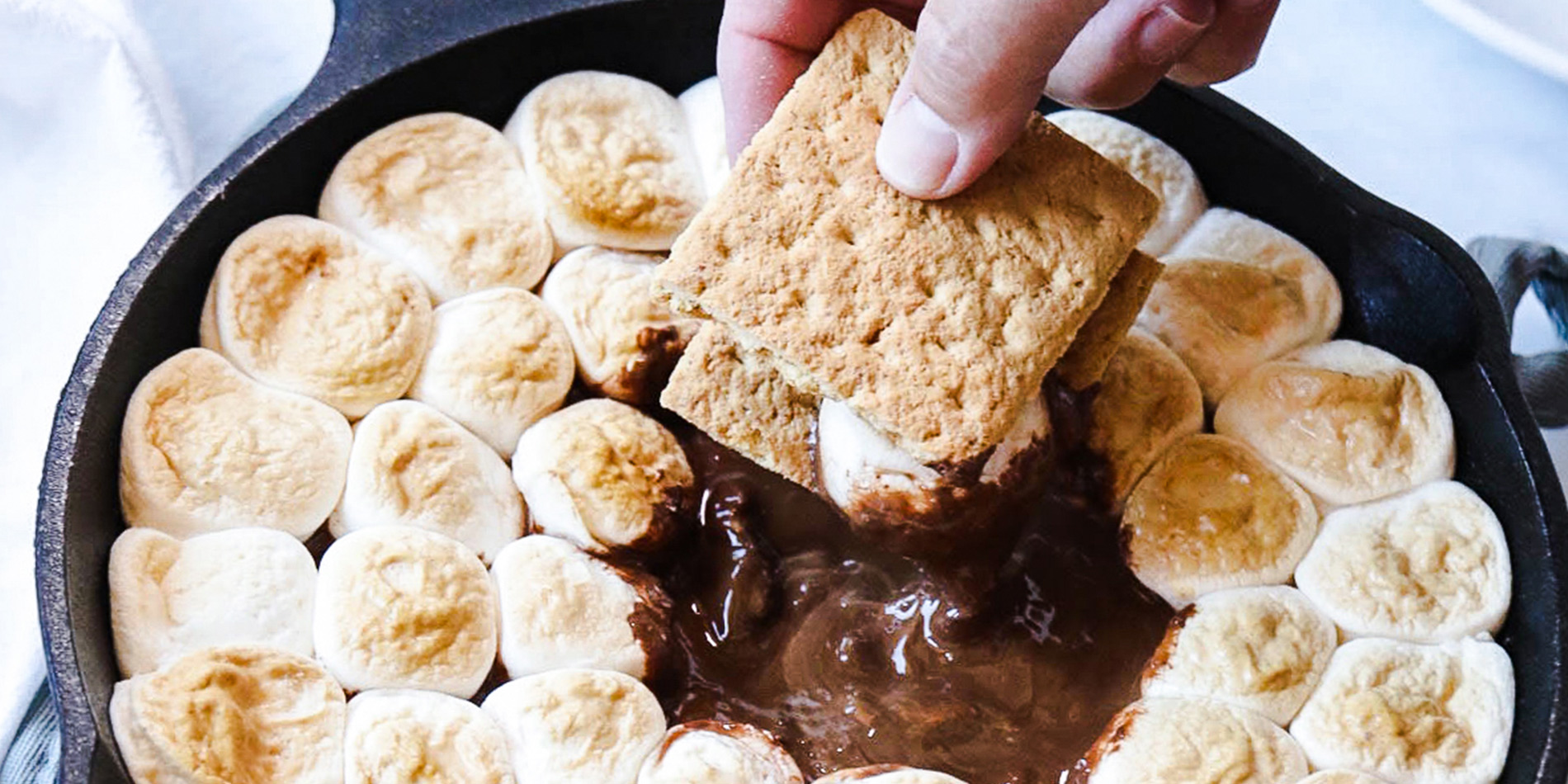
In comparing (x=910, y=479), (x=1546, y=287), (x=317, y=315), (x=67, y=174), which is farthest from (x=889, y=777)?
(x=67, y=174)

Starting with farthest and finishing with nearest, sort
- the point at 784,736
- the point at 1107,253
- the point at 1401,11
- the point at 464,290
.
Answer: the point at 1401,11, the point at 464,290, the point at 784,736, the point at 1107,253

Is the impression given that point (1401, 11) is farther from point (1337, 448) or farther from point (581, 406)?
point (581, 406)

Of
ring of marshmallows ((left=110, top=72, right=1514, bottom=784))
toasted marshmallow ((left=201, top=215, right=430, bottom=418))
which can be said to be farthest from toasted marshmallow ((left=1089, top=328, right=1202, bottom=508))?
toasted marshmallow ((left=201, top=215, right=430, bottom=418))

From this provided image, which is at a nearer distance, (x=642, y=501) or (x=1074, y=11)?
(x=1074, y=11)

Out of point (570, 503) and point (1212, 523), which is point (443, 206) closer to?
point (570, 503)

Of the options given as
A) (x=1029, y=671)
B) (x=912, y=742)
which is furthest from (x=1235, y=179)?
(x=912, y=742)

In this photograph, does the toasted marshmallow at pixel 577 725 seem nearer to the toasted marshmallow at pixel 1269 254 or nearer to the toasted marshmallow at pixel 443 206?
the toasted marshmallow at pixel 443 206
